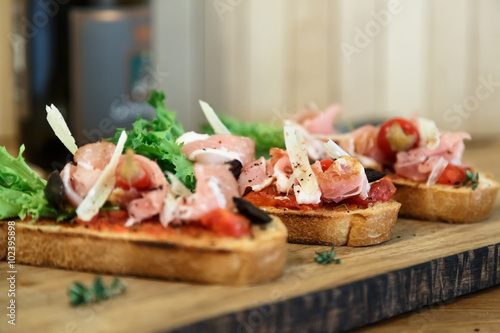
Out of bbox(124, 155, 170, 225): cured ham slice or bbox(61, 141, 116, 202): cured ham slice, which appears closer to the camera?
bbox(124, 155, 170, 225): cured ham slice

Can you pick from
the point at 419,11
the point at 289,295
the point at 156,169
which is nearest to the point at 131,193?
the point at 156,169

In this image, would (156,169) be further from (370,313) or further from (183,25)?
(183,25)

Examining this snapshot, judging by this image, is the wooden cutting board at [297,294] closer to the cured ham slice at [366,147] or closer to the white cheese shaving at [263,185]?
the white cheese shaving at [263,185]

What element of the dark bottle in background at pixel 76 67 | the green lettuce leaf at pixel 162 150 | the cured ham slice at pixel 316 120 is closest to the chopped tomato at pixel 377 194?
the green lettuce leaf at pixel 162 150

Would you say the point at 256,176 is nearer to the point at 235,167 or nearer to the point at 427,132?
the point at 235,167

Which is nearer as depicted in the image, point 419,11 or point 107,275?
point 107,275

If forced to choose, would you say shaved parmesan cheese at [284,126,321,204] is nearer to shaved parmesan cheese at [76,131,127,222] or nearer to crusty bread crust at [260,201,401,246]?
crusty bread crust at [260,201,401,246]

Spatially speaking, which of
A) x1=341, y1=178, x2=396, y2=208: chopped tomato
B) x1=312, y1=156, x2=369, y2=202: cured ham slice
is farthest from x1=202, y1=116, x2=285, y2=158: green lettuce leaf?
x1=312, y1=156, x2=369, y2=202: cured ham slice
